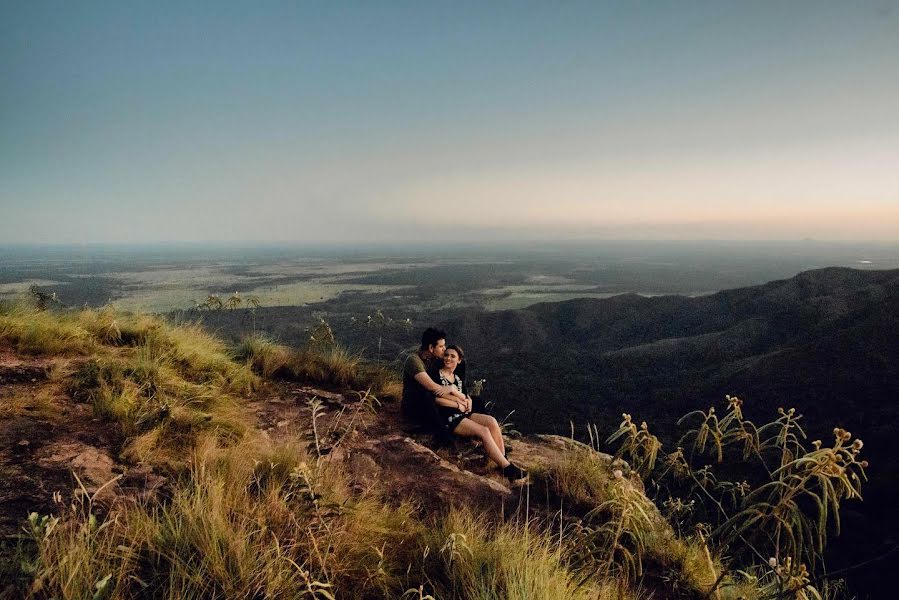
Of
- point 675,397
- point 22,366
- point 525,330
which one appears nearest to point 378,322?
point 22,366

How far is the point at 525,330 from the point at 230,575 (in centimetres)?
4352

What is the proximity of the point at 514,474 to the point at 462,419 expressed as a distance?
0.82 metres

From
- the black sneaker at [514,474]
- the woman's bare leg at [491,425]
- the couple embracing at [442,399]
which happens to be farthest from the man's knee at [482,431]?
the black sneaker at [514,474]

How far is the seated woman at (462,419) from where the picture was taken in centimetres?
455

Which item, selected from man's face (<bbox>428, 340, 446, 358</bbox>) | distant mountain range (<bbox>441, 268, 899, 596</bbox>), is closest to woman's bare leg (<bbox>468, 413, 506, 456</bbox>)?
man's face (<bbox>428, 340, 446, 358</bbox>)

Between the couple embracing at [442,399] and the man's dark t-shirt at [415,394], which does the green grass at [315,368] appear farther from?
the couple embracing at [442,399]

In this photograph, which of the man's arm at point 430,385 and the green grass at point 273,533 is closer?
the green grass at point 273,533

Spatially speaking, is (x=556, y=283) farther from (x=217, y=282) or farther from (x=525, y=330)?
(x=217, y=282)

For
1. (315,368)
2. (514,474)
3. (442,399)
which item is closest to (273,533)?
(514,474)

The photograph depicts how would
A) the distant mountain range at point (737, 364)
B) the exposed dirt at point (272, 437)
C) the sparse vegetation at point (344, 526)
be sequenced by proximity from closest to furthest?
the sparse vegetation at point (344, 526)
the exposed dirt at point (272, 437)
the distant mountain range at point (737, 364)

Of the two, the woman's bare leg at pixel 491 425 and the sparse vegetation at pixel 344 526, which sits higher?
the sparse vegetation at pixel 344 526

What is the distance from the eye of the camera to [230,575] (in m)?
1.94

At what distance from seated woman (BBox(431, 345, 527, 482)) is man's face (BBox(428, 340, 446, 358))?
0.36 ft

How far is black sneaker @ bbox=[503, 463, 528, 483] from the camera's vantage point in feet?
14.5
